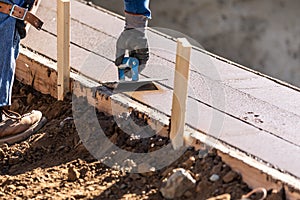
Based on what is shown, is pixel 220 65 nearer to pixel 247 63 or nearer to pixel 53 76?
pixel 53 76

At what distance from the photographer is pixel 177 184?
132 inches

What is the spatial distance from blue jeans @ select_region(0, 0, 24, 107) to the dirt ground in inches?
12.1

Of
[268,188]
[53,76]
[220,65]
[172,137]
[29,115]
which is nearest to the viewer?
[268,188]

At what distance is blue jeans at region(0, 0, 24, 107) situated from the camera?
12.8ft

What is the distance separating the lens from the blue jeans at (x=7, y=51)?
390 cm

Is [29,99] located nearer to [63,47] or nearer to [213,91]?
[63,47]

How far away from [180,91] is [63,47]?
934mm

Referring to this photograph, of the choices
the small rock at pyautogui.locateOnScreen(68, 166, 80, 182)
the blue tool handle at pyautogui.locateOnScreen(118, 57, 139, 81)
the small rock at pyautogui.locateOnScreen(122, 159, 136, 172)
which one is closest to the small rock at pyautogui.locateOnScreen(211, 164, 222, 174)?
the small rock at pyautogui.locateOnScreen(122, 159, 136, 172)

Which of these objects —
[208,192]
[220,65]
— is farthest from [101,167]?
[220,65]

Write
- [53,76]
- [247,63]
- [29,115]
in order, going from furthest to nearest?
[247,63] → [53,76] → [29,115]

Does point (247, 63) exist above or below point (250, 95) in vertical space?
below

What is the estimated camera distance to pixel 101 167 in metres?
3.73

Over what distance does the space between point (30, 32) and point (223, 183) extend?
88.2 inches

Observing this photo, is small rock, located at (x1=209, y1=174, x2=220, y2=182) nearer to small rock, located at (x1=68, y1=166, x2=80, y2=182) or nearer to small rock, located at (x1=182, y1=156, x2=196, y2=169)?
small rock, located at (x1=182, y1=156, x2=196, y2=169)
